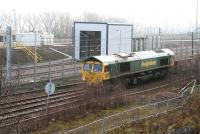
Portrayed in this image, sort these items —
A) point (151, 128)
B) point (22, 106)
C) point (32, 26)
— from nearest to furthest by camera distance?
point (151, 128) < point (22, 106) < point (32, 26)

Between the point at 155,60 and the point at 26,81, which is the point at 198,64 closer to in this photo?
the point at 155,60

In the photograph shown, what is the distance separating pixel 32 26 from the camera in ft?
335

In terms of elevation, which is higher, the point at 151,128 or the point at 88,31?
the point at 88,31

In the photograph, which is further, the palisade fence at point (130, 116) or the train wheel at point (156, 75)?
the train wheel at point (156, 75)

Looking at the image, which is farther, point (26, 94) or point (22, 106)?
point (26, 94)

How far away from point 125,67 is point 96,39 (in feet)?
52.5

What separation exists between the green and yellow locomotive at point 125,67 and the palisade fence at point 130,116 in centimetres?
614

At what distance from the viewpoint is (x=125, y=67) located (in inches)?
1302

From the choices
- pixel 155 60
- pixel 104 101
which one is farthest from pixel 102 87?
pixel 155 60

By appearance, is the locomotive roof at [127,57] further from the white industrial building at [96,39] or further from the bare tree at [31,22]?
the bare tree at [31,22]

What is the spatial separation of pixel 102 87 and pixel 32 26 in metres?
76.8

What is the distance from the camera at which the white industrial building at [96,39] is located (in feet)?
155

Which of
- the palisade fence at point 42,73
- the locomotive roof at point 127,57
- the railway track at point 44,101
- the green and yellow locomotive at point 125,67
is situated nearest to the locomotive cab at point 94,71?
the green and yellow locomotive at point 125,67

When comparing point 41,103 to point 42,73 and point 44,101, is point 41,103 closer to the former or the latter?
point 44,101
